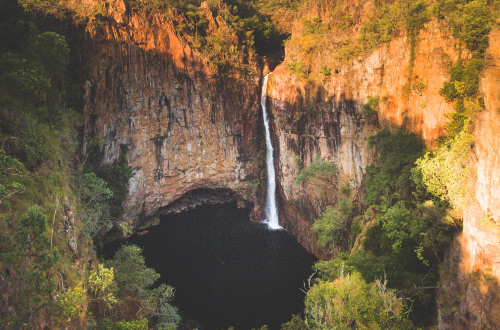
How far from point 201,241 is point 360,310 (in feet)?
52.7

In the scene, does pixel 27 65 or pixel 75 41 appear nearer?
pixel 27 65

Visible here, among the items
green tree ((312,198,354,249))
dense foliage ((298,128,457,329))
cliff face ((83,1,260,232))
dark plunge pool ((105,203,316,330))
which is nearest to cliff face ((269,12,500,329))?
dense foliage ((298,128,457,329))

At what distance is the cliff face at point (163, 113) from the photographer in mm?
21609

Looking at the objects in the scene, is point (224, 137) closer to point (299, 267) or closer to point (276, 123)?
point (276, 123)

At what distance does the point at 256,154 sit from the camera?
2916cm

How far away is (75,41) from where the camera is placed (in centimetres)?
2031

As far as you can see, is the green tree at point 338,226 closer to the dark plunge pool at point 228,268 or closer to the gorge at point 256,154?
the gorge at point 256,154

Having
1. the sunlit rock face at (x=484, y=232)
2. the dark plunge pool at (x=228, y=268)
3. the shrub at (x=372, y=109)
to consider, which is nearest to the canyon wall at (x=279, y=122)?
the sunlit rock face at (x=484, y=232)

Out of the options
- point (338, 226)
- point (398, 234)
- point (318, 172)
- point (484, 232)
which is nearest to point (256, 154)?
point (318, 172)

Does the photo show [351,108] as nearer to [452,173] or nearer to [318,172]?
[318,172]

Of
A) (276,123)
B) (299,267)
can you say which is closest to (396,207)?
(299,267)

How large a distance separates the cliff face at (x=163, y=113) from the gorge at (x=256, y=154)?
0.44ft

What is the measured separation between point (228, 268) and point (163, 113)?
1389 cm

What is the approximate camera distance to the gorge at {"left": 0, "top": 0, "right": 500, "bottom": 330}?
8.63 m
